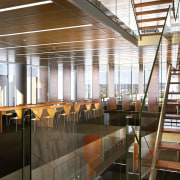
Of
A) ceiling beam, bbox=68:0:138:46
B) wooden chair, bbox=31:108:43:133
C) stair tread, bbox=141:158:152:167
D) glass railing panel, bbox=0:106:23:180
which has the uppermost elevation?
ceiling beam, bbox=68:0:138:46

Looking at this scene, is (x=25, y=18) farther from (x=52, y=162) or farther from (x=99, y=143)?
(x=99, y=143)

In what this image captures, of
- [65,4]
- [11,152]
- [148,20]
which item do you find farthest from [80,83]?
[65,4]

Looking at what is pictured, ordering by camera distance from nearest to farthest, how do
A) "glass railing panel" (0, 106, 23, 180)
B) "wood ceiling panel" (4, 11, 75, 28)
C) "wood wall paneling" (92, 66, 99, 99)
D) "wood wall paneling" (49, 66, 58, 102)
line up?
"wood ceiling panel" (4, 11, 75, 28) → "glass railing panel" (0, 106, 23, 180) → "wood wall paneling" (92, 66, 99, 99) → "wood wall paneling" (49, 66, 58, 102)

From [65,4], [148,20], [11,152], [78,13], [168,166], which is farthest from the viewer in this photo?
[148,20]

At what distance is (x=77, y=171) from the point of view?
5.19 m

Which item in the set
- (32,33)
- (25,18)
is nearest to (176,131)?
(25,18)

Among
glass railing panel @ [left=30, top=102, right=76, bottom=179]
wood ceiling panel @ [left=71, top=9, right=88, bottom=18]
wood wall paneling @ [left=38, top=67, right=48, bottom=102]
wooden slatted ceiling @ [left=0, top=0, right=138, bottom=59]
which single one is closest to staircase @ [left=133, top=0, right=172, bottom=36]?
wooden slatted ceiling @ [left=0, top=0, right=138, bottom=59]

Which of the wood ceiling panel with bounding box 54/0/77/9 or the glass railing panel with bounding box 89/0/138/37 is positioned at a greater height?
the glass railing panel with bounding box 89/0/138/37

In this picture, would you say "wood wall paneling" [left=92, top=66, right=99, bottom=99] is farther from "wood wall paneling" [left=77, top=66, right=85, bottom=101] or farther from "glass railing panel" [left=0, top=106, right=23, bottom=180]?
"glass railing panel" [left=0, top=106, right=23, bottom=180]

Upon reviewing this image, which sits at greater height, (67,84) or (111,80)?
(111,80)

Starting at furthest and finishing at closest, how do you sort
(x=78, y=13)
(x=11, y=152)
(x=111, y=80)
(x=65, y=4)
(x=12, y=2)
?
(x=111, y=80) → (x=11, y=152) → (x=78, y=13) → (x=65, y=4) → (x=12, y=2)

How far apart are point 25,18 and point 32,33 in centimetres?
123

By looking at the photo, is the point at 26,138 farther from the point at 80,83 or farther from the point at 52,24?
the point at 80,83

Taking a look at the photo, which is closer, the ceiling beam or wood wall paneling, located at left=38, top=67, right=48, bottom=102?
the ceiling beam
